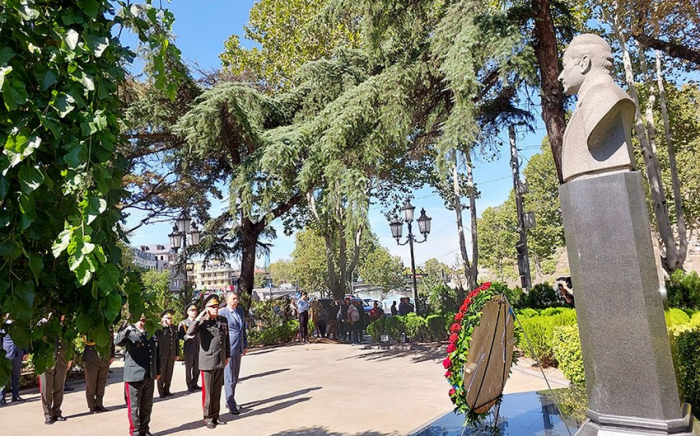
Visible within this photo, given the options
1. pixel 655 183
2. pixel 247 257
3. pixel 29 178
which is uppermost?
pixel 655 183

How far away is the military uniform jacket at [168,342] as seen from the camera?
29.5 ft

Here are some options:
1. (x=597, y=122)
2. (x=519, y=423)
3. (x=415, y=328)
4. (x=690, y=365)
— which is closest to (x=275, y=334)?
(x=415, y=328)

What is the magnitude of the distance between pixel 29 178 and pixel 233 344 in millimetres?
6552

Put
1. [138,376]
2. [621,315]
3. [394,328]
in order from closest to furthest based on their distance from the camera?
1. [621,315]
2. [138,376]
3. [394,328]

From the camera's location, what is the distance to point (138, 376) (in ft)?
20.5

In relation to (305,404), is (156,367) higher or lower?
higher

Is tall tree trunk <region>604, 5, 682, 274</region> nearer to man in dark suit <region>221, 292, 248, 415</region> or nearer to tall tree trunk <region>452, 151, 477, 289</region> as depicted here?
tall tree trunk <region>452, 151, 477, 289</region>

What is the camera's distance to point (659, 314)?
3332mm

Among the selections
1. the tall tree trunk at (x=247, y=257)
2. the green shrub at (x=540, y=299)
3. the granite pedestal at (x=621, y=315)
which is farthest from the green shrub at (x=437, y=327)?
the granite pedestal at (x=621, y=315)

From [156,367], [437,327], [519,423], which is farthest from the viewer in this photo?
[437,327]

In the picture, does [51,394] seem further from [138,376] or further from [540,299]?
[540,299]

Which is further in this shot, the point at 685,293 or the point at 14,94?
the point at 685,293

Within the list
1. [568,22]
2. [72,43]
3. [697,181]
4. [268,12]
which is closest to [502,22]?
[568,22]

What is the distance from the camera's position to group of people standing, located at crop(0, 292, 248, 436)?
20.7ft
